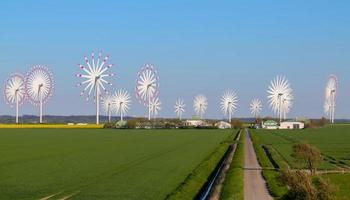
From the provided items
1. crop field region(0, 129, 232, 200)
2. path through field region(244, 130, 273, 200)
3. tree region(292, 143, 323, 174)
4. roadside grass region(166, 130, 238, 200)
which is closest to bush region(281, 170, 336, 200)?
path through field region(244, 130, 273, 200)

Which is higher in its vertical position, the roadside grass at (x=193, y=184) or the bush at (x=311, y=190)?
the bush at (x=311, y=190)

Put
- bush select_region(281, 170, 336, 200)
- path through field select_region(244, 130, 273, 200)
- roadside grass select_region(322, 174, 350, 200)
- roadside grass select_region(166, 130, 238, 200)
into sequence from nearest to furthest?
bush select_region(281, 170, 336, 200) → path through field select_region(244, 130, 273, 200) → roadside grass select_region(166, 130, 238, 200) → roadside grass select_region(322, 174, 350, 200)

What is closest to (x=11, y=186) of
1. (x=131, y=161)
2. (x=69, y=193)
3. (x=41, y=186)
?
(x=41, y=186)

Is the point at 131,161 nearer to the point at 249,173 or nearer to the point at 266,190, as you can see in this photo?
the point at 249,173

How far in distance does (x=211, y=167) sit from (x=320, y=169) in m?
10.4

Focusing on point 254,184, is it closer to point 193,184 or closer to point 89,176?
point 193,184

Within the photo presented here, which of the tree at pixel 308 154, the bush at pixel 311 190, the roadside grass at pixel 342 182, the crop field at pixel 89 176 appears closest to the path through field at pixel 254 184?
the tree at pixel 308 154

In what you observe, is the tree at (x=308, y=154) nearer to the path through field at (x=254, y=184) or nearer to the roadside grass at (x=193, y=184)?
the path through field at (x=254, y=184)

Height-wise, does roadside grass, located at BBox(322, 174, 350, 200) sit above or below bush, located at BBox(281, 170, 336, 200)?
below

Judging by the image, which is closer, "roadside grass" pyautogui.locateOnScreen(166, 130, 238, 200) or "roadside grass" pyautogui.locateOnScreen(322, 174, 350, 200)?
"roadside grass" pyautogui.locateOnScreen(166, 130, 238, 200)

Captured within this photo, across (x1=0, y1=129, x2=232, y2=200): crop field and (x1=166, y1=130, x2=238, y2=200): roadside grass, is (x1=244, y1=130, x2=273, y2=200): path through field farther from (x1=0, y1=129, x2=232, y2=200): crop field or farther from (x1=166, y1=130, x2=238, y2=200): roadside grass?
(x1=0, y1=129, x2=232, y2=200): crop field

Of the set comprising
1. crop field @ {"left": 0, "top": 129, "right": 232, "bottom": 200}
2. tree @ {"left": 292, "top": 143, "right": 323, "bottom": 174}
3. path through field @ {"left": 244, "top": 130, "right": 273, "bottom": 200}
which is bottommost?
crop field @ {"left": 0, "top": 129, "right": 232, "bottom": 200}

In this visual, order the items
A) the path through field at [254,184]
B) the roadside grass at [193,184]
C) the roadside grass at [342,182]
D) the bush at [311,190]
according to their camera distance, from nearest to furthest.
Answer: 1. the bush at [311,190]
2. the path through field at [254,184]
3. the roadside grass at [193,184]
4. the roadside grass at [342,182]

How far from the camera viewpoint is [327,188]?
968 inches
